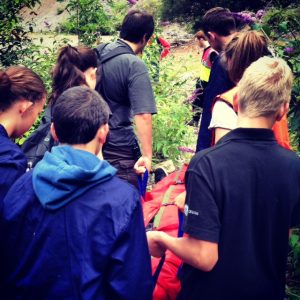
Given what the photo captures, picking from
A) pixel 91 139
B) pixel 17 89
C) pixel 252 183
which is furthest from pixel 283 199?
pixel 17 89

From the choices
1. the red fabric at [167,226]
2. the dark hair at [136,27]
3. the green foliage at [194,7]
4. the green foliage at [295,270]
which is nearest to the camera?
the red fabric at [167,226]

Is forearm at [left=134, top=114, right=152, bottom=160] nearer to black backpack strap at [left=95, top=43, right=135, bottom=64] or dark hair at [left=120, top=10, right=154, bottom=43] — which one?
black backpack strap at [left=95, top=43, right=135, bottom=64]

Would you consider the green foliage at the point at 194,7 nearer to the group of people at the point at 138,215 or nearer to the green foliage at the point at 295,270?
the green foliage at the point at 295,270

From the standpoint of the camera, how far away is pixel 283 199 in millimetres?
1827

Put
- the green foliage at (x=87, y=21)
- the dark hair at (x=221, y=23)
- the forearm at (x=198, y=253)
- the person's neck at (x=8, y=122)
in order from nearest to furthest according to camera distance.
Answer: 1. the forearm at (x=198, y=253)
2. the person's neck at (x=8, y=122)
3. the dark hair at (x=221, y=23)
4. the green foliage at (x=87, y=21)

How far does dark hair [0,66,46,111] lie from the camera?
2.27 metres

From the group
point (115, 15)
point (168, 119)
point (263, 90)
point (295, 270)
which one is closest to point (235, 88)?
point (263, 90)

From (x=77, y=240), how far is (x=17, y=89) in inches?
37.6

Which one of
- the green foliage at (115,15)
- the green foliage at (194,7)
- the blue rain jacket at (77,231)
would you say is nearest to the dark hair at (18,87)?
the blue rain jacket at (77,231)

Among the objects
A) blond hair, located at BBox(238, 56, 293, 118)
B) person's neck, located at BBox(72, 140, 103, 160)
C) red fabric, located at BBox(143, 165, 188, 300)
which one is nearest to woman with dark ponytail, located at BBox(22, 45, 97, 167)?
red fabric, located at BBox(143, 165, 188, 300)

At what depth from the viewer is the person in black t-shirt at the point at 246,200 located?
1.74 meters

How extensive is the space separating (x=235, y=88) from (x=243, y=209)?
842 mm

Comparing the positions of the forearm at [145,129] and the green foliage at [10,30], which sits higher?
the green foliage at [10,30]

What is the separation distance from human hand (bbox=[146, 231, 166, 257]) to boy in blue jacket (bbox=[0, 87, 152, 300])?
279mm
